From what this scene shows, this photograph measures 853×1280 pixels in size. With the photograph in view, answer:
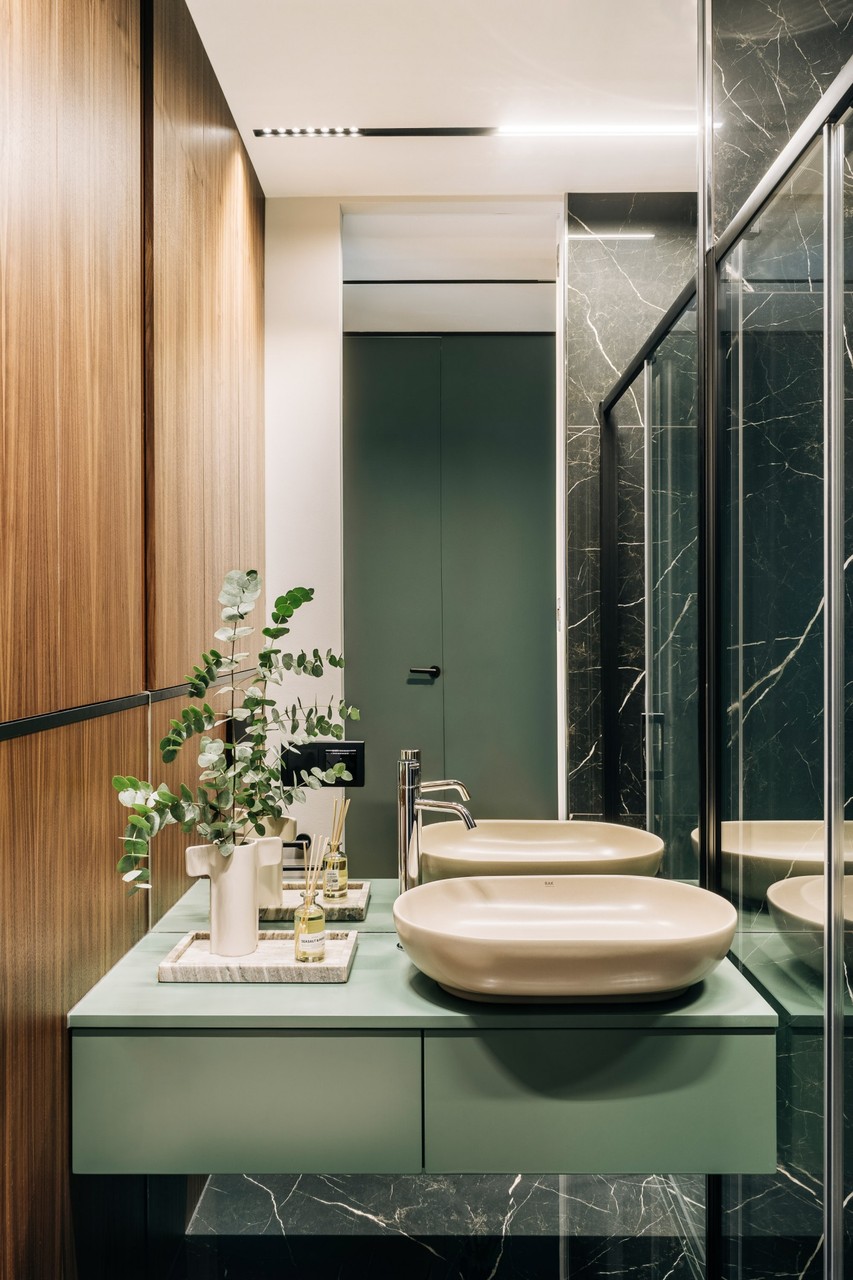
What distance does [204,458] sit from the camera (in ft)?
5.17

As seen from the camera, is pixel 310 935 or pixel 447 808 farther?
pixel 447 808

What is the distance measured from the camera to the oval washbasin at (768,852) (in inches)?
43.5

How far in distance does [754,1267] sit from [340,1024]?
831 mm

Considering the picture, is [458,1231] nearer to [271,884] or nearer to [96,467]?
[271,884]

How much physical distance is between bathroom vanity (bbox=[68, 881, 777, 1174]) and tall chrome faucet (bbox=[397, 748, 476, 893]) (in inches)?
13.3

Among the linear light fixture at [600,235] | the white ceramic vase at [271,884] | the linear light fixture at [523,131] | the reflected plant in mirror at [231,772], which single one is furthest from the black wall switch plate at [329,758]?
the linear light fixture at [523,131]

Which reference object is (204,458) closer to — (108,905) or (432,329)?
(432,329)

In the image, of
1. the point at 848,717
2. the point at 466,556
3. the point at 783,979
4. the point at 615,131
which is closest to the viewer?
the point at 848,717

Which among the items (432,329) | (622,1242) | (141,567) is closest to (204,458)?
(141,567)

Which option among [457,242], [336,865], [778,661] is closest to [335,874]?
[336,865]

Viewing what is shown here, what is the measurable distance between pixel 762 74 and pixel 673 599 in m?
0.82

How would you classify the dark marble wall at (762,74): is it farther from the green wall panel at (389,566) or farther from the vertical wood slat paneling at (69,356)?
the vertical wood slat paneling at (69,356)

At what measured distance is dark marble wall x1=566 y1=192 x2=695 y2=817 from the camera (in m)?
1.42

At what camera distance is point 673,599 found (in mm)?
1536
